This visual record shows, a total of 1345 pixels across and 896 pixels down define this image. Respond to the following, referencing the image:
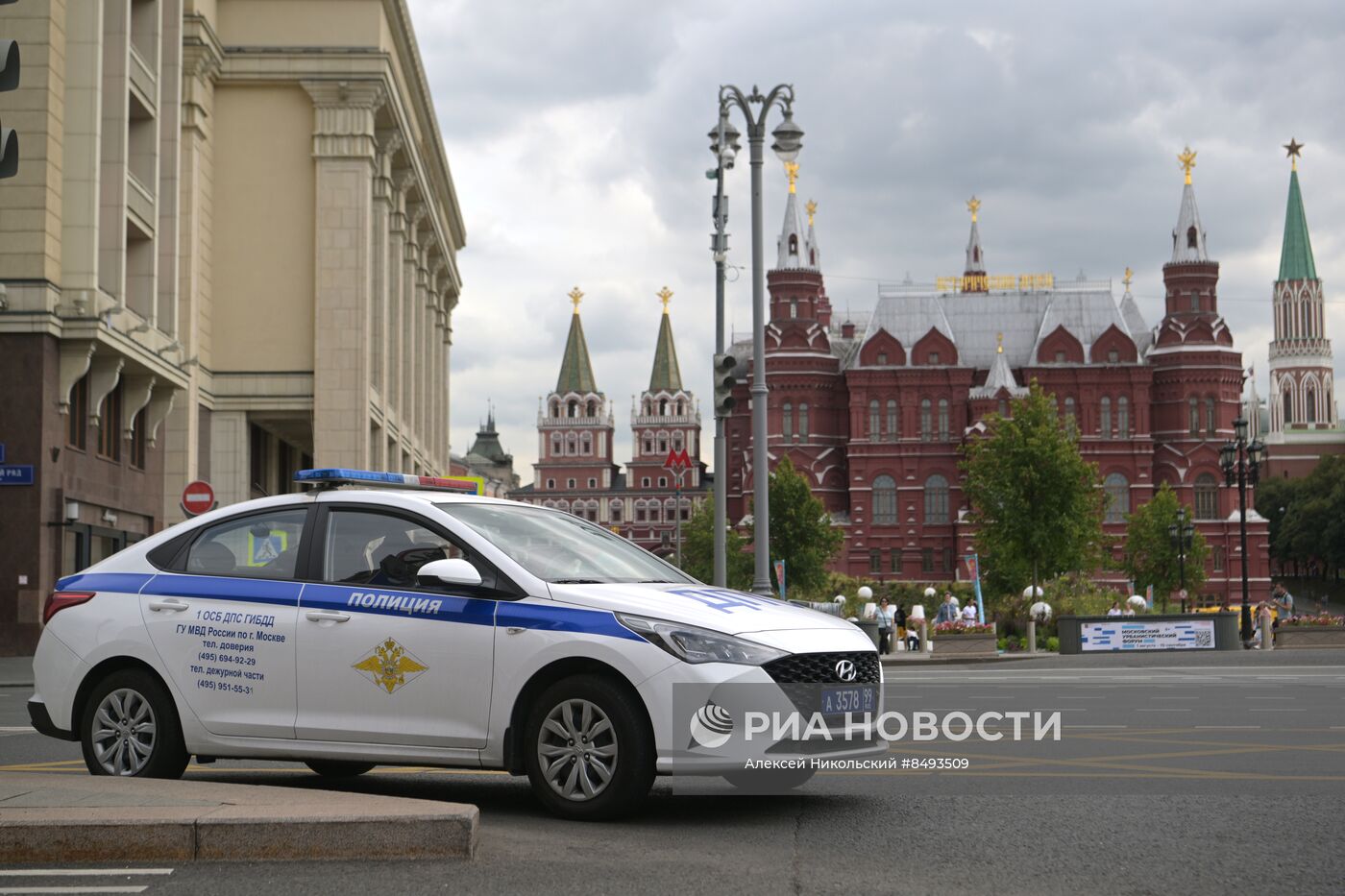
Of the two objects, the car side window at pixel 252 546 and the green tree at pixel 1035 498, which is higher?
the green tree at pixel 1035 498

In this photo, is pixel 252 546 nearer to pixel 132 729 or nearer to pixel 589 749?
pixel 132 729

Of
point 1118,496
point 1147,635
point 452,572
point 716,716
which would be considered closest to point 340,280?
point 1147,635

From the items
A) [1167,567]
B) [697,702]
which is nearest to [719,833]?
[697,702]

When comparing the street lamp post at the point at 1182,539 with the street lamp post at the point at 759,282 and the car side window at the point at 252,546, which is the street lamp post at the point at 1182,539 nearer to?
the street lamp post at the point at 759,282

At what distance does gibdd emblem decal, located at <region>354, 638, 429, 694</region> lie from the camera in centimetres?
841

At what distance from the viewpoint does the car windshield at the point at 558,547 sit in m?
8.60

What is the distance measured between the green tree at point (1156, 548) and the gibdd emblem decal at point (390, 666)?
9170cm

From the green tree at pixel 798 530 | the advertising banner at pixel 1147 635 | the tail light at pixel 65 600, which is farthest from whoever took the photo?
the green tree at pixel 798 530

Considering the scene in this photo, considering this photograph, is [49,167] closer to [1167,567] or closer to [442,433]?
[442,433]

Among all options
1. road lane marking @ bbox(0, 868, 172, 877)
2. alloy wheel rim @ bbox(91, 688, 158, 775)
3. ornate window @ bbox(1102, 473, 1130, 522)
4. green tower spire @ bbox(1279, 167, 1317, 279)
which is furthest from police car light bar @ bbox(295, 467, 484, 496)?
green tower spire @ bbox(1279, 167, 1317, 279)

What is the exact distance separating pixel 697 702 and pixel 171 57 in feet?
109

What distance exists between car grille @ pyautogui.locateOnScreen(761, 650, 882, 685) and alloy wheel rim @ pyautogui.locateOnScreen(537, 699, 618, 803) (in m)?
0.83

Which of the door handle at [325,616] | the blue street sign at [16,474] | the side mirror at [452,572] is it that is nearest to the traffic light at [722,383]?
the blue street sign at [16,474]

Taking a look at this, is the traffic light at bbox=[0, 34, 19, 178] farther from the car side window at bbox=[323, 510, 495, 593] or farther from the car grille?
the car grille
